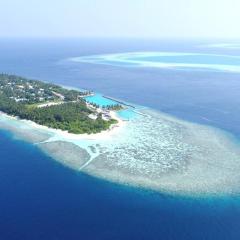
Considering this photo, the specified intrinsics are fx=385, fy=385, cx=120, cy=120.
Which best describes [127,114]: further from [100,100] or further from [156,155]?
[156,155]

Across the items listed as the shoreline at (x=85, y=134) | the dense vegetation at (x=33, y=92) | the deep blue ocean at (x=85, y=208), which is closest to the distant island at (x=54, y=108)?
the dense vegetation at (x=33, y=92)

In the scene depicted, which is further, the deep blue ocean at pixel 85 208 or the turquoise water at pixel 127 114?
the turquoise water at pixel 127 114

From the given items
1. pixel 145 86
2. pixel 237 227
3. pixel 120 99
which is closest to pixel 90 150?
pixel 237 227

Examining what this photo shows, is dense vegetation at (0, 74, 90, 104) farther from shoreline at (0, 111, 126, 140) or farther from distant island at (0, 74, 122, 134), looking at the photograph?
shoreline at (0, 111, 126, 140)

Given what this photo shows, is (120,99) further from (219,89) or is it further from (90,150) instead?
(90,150)

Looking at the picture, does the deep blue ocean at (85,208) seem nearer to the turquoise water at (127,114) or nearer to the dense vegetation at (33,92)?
the turquoise water at (127,114)

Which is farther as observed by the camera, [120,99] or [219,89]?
[219,89]

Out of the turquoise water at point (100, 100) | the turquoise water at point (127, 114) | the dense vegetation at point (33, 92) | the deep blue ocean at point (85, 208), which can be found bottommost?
the turquoise water at point (100, 100)

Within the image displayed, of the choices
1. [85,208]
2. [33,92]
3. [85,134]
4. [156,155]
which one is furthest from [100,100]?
[85,208]
